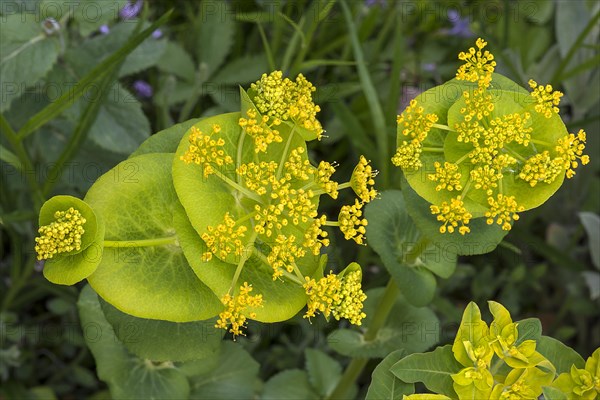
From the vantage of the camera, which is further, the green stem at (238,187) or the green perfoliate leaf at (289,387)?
the green perfoliate leaf at (289,387)

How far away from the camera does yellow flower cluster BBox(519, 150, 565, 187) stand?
1.33 meters

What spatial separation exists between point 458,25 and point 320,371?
144cm

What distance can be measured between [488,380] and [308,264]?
41 centimetres

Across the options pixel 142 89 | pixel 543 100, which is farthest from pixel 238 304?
pixel 142 89

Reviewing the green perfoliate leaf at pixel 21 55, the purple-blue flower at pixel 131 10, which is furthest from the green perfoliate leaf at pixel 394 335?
the purple-blue flower at pixel 131 10

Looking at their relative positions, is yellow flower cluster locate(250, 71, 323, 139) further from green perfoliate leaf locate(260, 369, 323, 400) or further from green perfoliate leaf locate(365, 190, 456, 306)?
green perfoliate leaf locate(260, 369, 323, 400)

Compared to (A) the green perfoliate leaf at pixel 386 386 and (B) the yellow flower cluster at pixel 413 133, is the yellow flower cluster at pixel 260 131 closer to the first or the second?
(B) the yellow flower cluster at pixel 413 133

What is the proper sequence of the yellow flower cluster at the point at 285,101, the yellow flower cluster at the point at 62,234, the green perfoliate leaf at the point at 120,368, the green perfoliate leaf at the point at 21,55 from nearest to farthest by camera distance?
1. the yellow flower cluster at the point at 62,234
2. the yellow flower cluster at the point at 285,101
3. the green perfoliate leaf at the point at 120,368
4. the green perfoliate leaf at the point at 21,55

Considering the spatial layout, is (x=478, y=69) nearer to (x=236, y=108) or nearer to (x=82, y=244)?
(x=82, y=244)

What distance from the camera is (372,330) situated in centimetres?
185

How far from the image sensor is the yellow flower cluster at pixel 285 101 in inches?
52.2

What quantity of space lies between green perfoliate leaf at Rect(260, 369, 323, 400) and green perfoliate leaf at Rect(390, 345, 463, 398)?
2.13 feet

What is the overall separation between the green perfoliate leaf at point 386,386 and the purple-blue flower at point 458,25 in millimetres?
1612

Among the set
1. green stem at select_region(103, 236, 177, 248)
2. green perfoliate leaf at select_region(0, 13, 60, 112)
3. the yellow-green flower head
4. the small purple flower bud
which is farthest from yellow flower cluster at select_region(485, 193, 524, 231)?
the small purple flower bud
